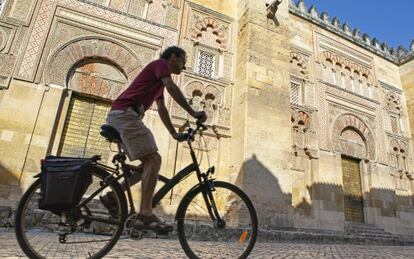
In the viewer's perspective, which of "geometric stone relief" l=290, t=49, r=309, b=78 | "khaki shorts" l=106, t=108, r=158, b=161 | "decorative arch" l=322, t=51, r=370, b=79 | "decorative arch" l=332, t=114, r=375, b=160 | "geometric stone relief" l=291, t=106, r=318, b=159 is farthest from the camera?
"decorative arch" l=322, t=51, r=370, b=79

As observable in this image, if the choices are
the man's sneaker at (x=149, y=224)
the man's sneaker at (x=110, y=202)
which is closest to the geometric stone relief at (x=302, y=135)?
the man's sneaker at (x=149, y=224)

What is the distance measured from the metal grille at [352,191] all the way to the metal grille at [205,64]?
508 centimetres

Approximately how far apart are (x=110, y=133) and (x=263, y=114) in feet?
17.3

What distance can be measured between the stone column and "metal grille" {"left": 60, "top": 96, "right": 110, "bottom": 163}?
303 centimetres

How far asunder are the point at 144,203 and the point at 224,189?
599 millimetres

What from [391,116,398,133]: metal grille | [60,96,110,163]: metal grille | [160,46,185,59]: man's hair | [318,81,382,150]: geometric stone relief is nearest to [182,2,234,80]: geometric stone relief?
[60,96,110,163]: metal grille

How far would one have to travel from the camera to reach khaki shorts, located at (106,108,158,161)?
1958 millimetres

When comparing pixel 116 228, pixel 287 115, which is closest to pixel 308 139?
pixel 287 115

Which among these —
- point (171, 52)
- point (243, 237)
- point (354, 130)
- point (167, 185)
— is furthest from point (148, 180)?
point (354, 130)

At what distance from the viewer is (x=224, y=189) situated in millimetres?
2164

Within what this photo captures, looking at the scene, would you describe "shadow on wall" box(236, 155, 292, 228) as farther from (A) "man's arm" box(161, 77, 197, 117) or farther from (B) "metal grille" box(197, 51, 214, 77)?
(A) "man's arm" box(161, 77, 197, 117)

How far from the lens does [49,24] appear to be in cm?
620

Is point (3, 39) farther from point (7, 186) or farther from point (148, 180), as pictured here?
point (148, 180)

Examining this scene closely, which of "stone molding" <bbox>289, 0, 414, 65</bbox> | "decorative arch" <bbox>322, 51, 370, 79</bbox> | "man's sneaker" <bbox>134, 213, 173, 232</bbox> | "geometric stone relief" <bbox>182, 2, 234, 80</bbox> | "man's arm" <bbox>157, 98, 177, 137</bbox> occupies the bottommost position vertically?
"man's sneaker" <bbox>134, 213, 173, 232</bbox>
